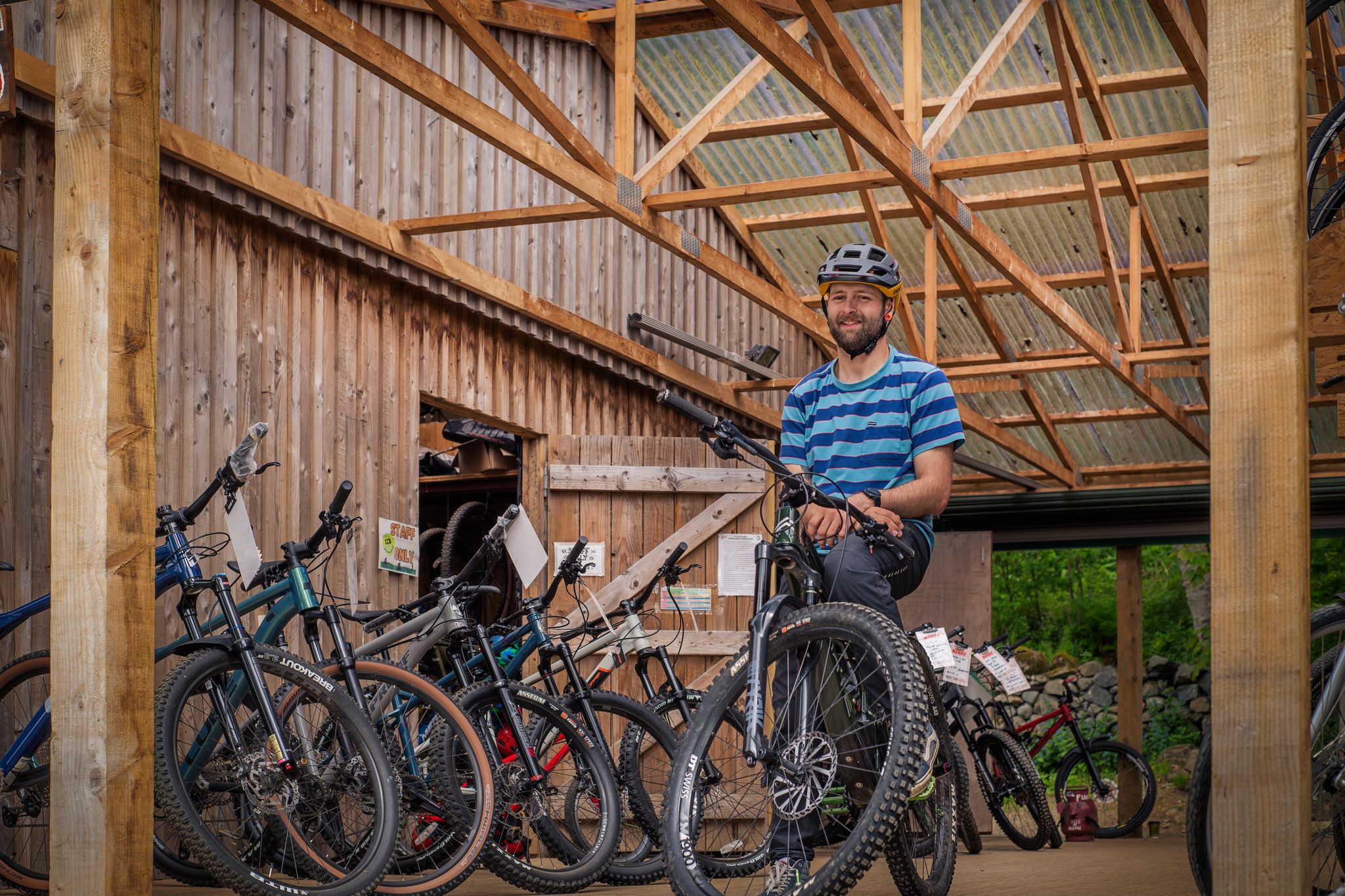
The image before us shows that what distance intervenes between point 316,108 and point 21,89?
191 centimetres

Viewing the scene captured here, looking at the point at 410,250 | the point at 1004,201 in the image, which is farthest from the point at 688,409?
the point at 1004,201

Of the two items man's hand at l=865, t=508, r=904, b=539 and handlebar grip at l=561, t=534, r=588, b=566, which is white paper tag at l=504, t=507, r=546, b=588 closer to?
handlebar grip at l=561, t=534, r=588, b=566

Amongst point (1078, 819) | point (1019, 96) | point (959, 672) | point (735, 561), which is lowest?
point (1078, 819)

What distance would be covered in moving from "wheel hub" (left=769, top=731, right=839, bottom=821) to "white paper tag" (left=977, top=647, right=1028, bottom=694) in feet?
22.1

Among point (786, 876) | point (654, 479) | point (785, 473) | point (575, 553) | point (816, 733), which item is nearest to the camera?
point (786, 876)

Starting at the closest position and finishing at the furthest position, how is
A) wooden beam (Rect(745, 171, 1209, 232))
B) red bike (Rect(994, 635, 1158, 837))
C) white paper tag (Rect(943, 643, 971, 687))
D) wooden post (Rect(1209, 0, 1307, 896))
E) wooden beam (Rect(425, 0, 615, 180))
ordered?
wooden post (Rect(1209, 0, 1307, 896)), wooden beam (Rect(425, 0, 615, 180)), white paper tag (Rect(943, 643, 971, 687)), wooden beam (Rect(745, 171, 1209, 232)), red bike (Rect(994, 635, 1158, 837))

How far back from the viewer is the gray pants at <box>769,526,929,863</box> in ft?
11.2

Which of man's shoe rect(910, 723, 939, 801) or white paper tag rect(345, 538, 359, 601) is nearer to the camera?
man's shoe rect(910, 723, 939, 801)

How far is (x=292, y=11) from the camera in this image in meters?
5.35

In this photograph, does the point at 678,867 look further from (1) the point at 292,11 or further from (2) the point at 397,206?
(2) the point at 397,206

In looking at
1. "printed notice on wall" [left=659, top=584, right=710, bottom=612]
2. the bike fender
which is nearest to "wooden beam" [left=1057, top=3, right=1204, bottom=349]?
"printed notice on wall" [left=659, top=584, right=710, bottom=612]

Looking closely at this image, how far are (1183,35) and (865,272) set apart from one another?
4785 millimetres

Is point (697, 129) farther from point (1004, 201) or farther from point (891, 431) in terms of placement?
point (1004, 201)

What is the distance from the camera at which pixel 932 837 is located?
12.6ft
